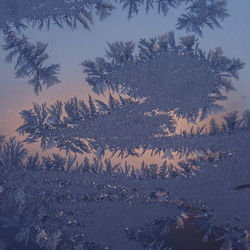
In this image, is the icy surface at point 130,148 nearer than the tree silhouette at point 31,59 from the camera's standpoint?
Yes

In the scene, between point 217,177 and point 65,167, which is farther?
point 65,167

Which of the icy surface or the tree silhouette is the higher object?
the tree silhouette

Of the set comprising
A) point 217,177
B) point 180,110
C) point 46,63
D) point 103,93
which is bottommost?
point 217,177

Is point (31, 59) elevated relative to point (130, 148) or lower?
elevated

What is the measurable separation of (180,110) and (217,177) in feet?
0.93

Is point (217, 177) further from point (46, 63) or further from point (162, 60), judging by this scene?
point (46, 63)

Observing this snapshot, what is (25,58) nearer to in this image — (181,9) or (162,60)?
(162,60)

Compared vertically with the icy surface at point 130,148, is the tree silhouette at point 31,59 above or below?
above

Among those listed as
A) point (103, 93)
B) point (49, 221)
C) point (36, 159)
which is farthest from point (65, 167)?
point (103, 93)

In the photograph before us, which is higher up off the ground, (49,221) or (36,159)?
(36,159)

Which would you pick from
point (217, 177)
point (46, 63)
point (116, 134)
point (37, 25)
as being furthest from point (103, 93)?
point (217, 177)

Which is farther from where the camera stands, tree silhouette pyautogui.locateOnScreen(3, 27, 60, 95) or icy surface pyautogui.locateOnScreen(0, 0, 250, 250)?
tree silhouette pyautogui.locateOnScreen(3, 27, 60, 95)

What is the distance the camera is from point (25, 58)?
1002 mm

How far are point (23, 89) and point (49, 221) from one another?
577mm
